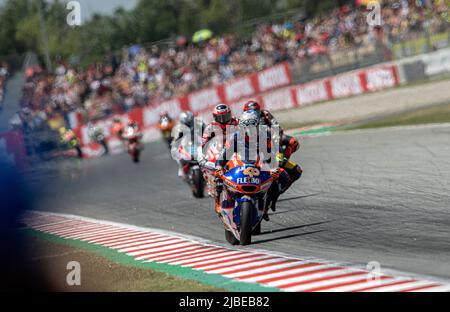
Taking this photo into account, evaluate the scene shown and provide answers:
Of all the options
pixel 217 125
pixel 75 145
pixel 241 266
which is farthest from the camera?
pixel 75 145

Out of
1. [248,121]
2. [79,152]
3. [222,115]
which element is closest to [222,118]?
[222,115]

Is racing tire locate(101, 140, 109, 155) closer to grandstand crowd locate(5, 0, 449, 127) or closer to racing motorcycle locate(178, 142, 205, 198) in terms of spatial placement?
grandstand crowd locate(5, 0, 449, 127)

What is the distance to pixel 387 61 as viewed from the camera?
31.6 m

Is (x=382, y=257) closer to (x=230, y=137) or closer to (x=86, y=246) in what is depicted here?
(x=230, y=137)

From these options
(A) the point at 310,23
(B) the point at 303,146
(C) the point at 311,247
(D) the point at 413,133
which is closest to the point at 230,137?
(C) the point at 311,247

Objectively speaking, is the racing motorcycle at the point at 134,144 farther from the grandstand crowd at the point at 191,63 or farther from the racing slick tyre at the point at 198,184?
the racing slick tyre at the point at 198,184

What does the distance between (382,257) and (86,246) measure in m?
4.64

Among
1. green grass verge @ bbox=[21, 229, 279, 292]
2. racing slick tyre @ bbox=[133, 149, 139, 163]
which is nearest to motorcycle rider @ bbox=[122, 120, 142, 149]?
racing slick tyre @ bbox=[133, 149, 139, 163]

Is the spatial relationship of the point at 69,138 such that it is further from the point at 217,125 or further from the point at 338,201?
the point at 217,125

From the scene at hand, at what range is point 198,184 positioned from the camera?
1500cm

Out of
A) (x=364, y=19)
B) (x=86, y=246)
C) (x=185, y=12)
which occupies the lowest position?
(x=86, y=246)

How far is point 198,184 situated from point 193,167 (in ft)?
1.09

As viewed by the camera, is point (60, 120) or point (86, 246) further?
point (60, 120)

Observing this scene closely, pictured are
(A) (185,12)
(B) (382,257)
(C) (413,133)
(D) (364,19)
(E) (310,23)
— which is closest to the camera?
(B) (382,257)
